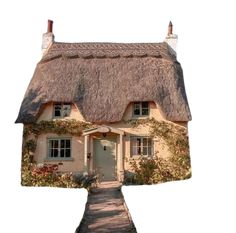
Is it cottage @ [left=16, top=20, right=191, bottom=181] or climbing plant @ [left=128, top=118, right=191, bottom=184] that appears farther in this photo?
cottage @ [left=16, top=20, right=191, bottom=181]

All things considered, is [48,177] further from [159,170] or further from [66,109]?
[159,170]

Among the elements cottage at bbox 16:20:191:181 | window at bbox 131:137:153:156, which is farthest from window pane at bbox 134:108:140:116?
window at bbox 131:137:153:156

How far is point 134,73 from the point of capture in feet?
59.2

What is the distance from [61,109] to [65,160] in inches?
103

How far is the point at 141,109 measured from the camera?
57.4ft

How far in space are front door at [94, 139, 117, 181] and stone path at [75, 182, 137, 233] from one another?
977 millimetres

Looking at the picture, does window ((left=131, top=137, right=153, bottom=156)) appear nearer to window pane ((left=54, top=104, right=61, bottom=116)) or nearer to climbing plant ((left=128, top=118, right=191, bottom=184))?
climbing plant ((left=128, top=118, right=191, bottom=184))

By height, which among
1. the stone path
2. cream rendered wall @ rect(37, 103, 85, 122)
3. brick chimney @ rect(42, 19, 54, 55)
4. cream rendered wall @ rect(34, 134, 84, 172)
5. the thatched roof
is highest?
brick chimney @ rect(42, 19, 54, 55)

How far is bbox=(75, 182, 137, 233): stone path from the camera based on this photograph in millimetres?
10484

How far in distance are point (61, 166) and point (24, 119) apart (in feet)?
9.67

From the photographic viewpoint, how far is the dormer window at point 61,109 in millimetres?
17297

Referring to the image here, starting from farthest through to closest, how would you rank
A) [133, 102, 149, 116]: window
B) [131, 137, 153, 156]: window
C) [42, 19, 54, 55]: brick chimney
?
[42, 19, 54, 55]: brick chimney < [133, 102, 149, 116]: window < [131, 137, 153, 156]: window

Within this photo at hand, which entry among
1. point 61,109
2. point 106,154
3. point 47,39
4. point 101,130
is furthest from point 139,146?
point 47,39

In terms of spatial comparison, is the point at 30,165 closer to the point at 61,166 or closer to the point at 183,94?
the point at 61,166
